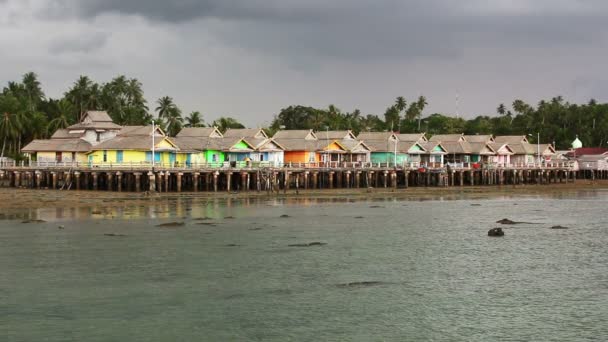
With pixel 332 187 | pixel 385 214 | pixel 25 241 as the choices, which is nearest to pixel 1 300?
pixel 25 241

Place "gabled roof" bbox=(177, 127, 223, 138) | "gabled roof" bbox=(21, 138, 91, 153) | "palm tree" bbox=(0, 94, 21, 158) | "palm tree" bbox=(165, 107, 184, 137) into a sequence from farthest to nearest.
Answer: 1. "palm tree" bbox=(165, 107, 184, 137)
2. "palm tree" bbox=(0, 94, 21, 158)
3. "gabled roof" bbox=(177, 127, 223, 138)
4. "gabled roof" bbox=(21, 138, 91, 153)

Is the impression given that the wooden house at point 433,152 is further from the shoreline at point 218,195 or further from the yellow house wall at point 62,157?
the yellow house wall at point 62,157

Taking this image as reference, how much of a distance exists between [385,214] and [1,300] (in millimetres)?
35202

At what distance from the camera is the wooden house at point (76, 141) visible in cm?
8329

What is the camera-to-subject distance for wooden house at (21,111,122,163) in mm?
83287

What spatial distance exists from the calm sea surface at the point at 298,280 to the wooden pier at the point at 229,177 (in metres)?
21.2

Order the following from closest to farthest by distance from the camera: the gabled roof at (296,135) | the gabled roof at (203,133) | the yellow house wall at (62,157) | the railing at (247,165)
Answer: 1. the railing at (247,165)
2. the yellow house wall at (62,157)
3. the gabled roof at (203,133)
4. the gabled roof at (296,135)

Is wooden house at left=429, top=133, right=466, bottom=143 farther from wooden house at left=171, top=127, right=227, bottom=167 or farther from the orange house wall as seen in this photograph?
wooden house at left=171, top=127, right=227, bottom=167

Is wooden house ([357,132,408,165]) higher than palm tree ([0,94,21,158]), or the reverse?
palm tree ([0,94,21,158])

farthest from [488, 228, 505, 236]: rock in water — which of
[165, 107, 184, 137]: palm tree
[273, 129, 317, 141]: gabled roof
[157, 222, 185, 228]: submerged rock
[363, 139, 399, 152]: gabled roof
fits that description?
[165, 107, 184, 137]: palm tree

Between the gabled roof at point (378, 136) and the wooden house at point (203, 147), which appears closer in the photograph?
the wooden house at point (203, 147)

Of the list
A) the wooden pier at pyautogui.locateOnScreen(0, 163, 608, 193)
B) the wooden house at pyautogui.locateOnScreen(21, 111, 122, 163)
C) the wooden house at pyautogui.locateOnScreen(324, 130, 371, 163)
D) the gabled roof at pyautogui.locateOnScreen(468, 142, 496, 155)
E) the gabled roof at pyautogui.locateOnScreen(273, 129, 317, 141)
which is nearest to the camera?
the wooden pier at pyautogui.locateOnScreen(0, 163, 608, 193)

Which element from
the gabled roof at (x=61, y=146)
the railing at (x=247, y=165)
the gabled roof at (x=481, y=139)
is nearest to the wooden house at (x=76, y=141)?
the gabled roof at (x=61, y=146)

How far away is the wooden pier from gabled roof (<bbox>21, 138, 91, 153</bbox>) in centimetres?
306
